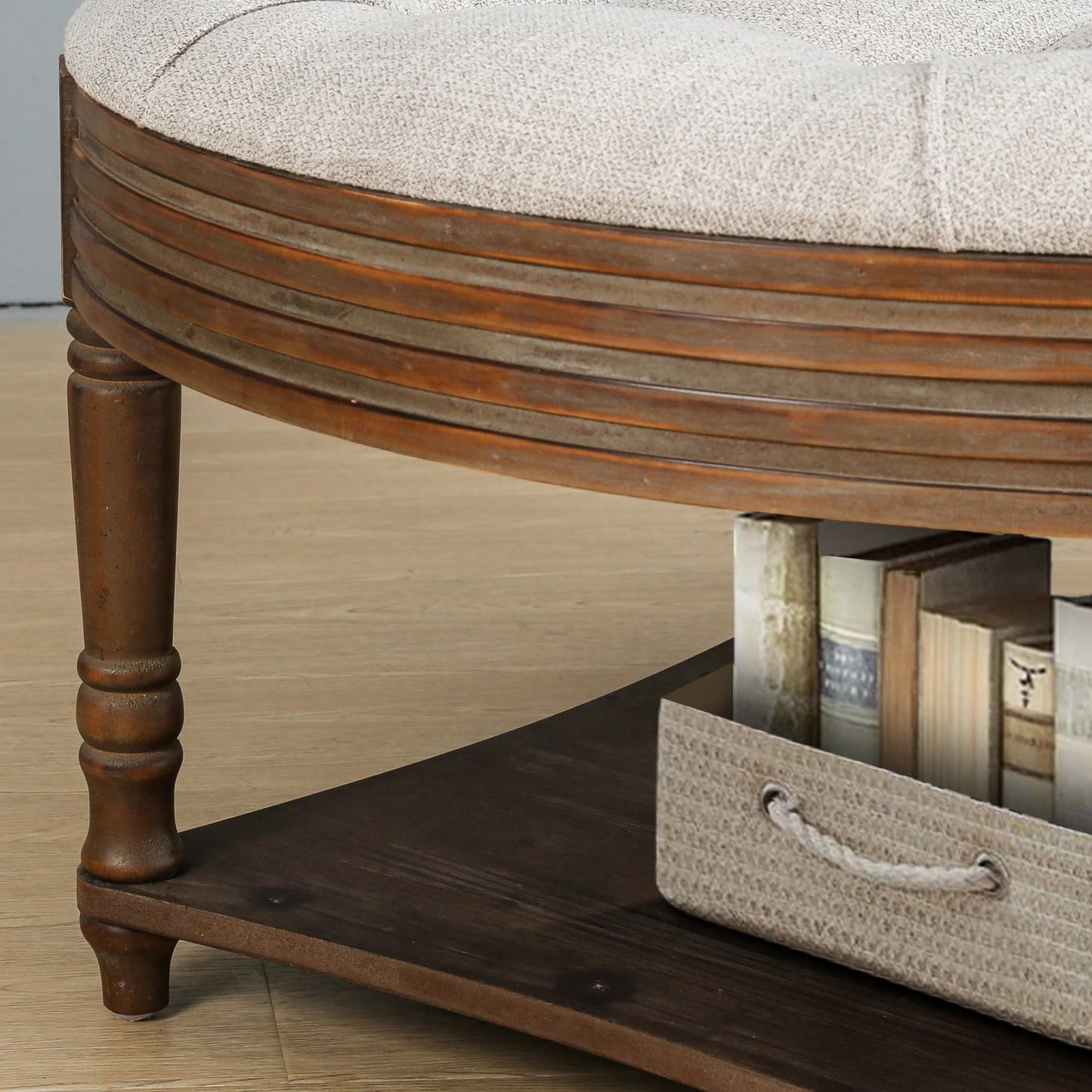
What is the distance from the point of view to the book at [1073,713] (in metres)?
0.69

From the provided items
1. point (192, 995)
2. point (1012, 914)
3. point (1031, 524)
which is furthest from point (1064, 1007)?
point (192, 995)

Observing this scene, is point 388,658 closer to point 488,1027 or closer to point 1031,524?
point 488,1027

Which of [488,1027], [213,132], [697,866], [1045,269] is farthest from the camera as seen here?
[488,1027]

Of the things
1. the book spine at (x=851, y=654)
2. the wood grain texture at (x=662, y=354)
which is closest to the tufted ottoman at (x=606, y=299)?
the wood grain texture at (x=662, y=354)

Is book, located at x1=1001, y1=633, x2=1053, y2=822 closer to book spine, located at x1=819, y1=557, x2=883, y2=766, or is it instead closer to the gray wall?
book spine, located at x1=819, y1=557, x2=883, y2=766

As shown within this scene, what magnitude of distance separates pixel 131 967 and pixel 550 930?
0.22m

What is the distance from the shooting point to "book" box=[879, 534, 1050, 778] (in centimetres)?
75

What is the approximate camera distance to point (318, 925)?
2.71 ft

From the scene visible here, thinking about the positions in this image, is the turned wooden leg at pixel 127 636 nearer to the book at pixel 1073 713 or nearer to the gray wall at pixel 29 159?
the book at pixel 1073 713

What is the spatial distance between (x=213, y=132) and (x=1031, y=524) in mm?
302

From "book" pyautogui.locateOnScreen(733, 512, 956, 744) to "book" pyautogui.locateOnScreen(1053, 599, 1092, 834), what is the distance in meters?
0.11

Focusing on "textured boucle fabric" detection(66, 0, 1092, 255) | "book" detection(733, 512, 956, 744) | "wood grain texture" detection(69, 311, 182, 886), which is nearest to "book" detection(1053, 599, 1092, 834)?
"book" detection(733, 512, 956, 744)

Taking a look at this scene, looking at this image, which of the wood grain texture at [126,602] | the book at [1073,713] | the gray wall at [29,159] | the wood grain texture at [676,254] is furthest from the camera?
the gray wall at [29,159]

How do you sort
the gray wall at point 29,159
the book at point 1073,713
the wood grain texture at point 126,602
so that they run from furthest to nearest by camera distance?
the gray wall at point 29,159
the wood grain texture at point 126,602
the book at point 1073,713
